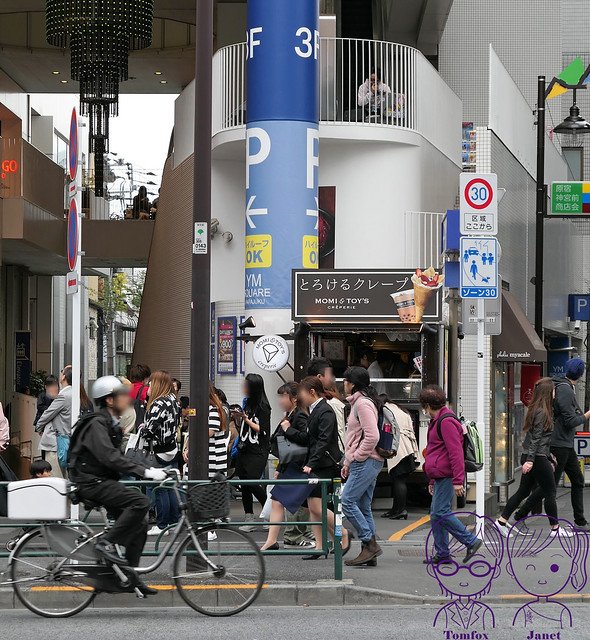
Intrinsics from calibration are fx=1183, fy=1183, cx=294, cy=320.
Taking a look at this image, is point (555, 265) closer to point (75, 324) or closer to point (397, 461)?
point (397, 461)

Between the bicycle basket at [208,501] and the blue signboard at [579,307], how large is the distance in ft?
69.0

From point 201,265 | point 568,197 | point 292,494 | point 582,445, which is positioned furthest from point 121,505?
point 568,197

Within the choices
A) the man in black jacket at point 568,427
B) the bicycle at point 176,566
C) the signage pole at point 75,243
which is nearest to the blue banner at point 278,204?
the man in black jacket at point 568,427

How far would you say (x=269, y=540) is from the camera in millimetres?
11031

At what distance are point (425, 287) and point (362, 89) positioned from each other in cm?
594

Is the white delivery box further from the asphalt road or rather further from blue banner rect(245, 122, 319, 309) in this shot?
blue banner rect(245, 122, 319, 309)

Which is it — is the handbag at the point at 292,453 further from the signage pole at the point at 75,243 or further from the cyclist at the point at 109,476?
the cyclist at the point at 109,476

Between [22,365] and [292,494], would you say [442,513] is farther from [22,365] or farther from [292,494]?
[22,365]

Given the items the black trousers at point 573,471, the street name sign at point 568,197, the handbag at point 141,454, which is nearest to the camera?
the handbag at point 141,454

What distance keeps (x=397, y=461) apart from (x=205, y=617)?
20.9ft

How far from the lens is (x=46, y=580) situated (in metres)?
8.99

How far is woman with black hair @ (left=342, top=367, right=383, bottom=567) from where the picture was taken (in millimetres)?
10820

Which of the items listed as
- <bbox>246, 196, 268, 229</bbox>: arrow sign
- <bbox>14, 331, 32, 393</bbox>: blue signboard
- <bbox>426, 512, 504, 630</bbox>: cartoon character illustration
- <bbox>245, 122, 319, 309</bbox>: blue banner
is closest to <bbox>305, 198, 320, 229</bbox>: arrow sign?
<bbox>245, 122, 319, 309</bbox>: blue banner

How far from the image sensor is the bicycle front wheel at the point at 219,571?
911 cm
